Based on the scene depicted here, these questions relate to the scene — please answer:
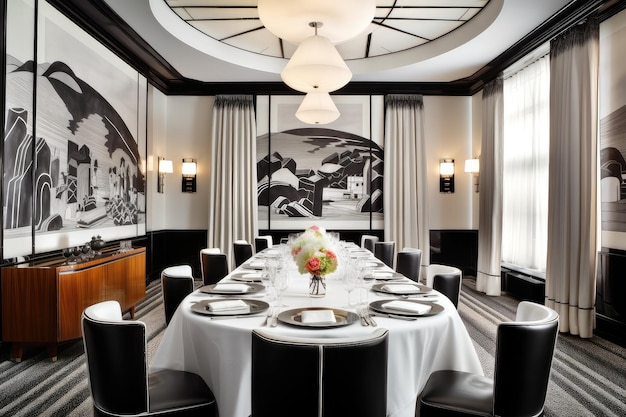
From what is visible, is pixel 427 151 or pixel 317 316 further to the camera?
pixel 427 151

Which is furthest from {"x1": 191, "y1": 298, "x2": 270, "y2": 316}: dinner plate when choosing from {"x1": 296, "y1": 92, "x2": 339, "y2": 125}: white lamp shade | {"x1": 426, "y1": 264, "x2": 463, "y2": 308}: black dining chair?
{"x1": 296, "y1": 92, "x2": 339, "y2": 125}: white lamp shade

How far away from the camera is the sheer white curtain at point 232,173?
7.61 meters

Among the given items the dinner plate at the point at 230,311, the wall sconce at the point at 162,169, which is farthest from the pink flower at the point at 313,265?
the wall sconce at the point at 162,169

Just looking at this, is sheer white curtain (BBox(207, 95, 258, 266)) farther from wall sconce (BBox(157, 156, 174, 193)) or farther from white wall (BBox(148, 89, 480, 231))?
wall sconce (BBox(157, 156, 174, 193))

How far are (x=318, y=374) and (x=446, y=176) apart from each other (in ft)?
22.4

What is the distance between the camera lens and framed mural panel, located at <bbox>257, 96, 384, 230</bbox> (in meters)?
7.77

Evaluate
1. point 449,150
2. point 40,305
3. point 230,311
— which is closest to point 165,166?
point 40,305

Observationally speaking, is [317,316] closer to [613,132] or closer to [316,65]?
[316,65]

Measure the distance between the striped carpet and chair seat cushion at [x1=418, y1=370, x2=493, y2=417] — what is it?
1117mm

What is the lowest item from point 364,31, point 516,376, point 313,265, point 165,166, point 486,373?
point 486,373

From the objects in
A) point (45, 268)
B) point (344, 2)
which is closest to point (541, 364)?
point (344, 2)

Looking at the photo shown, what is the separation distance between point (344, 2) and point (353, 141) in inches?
197

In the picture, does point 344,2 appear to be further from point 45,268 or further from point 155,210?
point 155,210

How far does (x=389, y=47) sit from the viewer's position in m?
6.54
